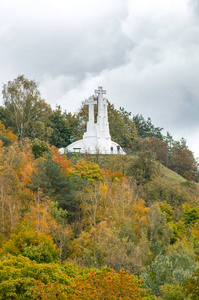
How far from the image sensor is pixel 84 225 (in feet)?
106

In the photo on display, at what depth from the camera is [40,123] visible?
184 ft

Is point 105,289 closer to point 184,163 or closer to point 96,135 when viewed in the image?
point 96,135

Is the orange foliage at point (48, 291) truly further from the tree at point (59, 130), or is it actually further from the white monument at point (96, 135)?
the tree at point (59, 130)

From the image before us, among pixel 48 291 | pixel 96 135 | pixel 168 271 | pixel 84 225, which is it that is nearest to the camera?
pixel 48 291

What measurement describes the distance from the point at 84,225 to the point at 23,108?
28.1m

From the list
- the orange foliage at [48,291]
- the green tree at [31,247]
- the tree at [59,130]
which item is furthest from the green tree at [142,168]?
the orange foliage at [48,291]

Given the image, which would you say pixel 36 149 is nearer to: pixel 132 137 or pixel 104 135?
pixel 104 135

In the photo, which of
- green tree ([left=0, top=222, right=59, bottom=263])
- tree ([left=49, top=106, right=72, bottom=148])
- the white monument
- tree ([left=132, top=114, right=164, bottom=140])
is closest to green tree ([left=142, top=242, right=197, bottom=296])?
green tree ([left=0, top=222, right=59, bottom=263])

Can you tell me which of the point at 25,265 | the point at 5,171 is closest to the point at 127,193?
the point at 5,171

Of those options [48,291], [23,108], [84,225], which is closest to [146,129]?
[23,108]

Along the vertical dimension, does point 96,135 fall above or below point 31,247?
above

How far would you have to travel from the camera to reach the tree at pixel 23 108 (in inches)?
2185

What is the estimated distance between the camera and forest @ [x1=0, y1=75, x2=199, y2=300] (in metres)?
17.2

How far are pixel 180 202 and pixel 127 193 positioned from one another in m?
11.6
